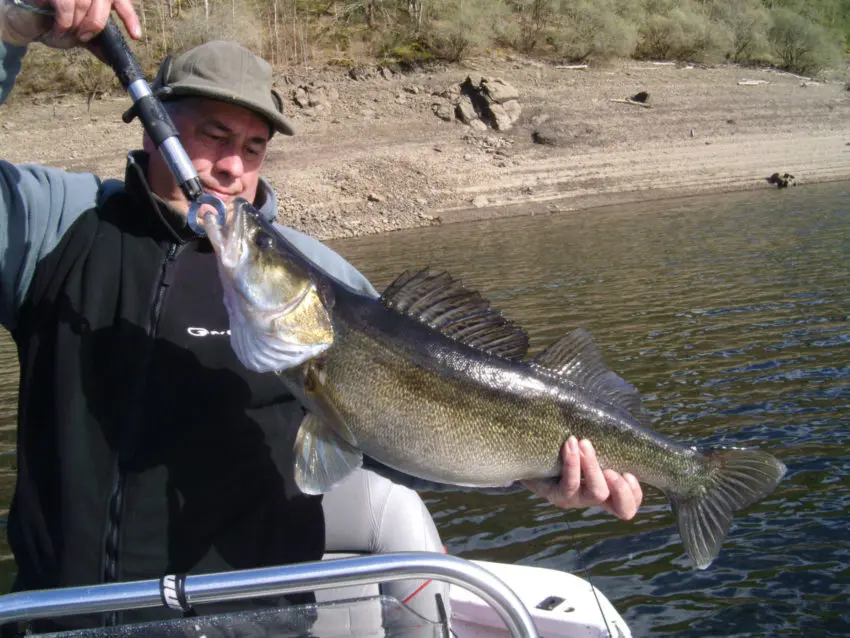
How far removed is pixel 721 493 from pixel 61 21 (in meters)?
2.94

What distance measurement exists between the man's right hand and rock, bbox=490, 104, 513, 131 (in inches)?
1148

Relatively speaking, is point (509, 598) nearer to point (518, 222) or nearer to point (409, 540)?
point (409, 540)

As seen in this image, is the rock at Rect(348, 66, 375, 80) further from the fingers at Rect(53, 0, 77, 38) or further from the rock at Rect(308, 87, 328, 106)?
the fingers at Rect(53, 0, 77, 38)

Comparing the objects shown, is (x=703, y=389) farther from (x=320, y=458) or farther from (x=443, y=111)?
(x=443, y=111)

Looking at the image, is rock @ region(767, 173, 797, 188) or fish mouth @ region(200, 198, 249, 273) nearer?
fish mouth @ region(200, 198, 249, 273)

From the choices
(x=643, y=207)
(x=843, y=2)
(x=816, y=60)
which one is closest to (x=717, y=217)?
(x=643, y=207)

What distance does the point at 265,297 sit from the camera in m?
2.62

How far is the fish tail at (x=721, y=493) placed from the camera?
3.09 meters

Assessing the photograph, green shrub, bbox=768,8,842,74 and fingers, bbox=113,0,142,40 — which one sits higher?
fingers, bbox=113,0,142,40

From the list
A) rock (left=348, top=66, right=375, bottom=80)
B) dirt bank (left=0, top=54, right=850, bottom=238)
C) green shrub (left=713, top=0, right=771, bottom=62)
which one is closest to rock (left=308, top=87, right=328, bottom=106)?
dirt bank (left=0, top=54, right=850, bottom=238)

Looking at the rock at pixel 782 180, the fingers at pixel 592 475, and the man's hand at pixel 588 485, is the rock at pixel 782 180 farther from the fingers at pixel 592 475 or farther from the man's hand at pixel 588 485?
the fingers at pixel 592 475

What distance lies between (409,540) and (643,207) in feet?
78.7

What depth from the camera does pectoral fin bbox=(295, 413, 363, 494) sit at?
255cm

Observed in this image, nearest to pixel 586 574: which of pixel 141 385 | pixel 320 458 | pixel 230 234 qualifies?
pixel 320 458
